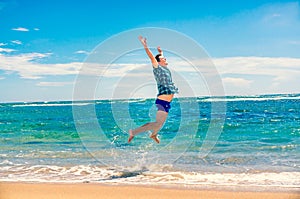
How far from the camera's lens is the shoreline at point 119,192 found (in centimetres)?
571

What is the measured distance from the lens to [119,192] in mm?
5965

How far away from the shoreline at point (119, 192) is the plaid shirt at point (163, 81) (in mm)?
1359

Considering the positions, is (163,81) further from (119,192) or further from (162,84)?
(119,192)

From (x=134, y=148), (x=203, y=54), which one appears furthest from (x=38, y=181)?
(x=134, y=148)

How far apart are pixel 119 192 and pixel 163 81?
1.62 metres

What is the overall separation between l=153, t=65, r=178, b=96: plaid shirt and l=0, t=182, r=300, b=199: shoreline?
1359 mm

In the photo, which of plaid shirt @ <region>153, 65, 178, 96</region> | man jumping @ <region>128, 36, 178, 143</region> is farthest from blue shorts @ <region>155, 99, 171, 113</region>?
plaid shirt @ <region>153, 65, 178, 96</region>

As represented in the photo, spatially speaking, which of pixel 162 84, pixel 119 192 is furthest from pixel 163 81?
pixel 119 192

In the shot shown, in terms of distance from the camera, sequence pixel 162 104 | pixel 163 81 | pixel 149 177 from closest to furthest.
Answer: pixel 163 81 → pixel 162 104 → pixel 149 177

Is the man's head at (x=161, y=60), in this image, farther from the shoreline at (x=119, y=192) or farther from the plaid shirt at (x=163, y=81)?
the shoreline at (x=119, y=192)

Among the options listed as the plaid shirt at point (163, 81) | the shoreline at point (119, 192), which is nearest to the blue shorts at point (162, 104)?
the plaid shirt at point (163, 81)

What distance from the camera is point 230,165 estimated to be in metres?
8.63

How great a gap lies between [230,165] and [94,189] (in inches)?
135

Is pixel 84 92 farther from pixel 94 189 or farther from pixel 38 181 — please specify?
pixel 94 189
